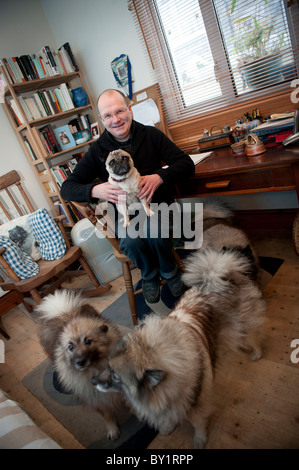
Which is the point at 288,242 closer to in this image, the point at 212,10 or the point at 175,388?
the point at 175,388

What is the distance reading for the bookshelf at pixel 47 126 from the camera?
2682 millimetres

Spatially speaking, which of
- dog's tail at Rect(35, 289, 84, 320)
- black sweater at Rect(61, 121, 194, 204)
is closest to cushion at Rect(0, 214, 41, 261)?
black sweater at Rect(61, 121, 194, 204)

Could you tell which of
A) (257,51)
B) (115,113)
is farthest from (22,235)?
(257,51)

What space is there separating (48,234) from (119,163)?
114 cm

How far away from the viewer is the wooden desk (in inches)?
54.9

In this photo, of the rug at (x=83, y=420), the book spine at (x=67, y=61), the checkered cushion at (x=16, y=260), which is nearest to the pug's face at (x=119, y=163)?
the checkered cushion at (x=16, y=260)

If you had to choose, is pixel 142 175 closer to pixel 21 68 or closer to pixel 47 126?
pixel 47 126

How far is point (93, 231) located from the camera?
2443 millimetres

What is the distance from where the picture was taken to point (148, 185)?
1570 millimetres

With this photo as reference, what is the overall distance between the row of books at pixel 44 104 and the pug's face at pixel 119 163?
178 centimetres

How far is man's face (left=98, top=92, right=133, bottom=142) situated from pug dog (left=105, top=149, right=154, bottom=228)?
20 cm

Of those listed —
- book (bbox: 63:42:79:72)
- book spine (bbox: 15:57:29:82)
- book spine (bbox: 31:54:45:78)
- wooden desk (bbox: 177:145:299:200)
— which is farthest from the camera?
book (bbox: 63:42:79:72)

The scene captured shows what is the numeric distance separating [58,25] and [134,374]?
385 cm

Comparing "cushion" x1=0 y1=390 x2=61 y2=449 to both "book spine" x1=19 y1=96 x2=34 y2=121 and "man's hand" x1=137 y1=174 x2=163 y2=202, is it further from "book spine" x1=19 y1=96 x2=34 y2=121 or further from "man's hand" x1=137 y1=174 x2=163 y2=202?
"book spine" x1=19 y1=96 x2=34 y2=121
